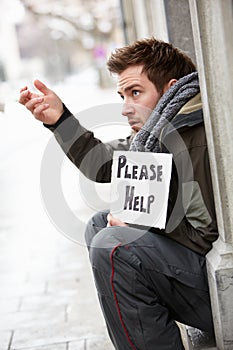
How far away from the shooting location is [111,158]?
321cm

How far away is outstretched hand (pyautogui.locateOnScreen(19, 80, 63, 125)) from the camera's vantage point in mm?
2924

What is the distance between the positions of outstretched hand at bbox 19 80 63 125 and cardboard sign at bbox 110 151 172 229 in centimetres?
30

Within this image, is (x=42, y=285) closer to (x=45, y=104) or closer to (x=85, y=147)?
(x=85, y=147)

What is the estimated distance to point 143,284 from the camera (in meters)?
2.66

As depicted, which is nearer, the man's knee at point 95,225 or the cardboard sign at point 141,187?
the cardboard sign at point 141,187

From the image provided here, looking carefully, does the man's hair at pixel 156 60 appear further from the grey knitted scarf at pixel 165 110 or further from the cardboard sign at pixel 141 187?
the cardboard sign at pixel 141 187

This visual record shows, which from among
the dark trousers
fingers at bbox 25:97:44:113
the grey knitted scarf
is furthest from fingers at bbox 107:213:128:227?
fingers at bbox 25:97:44:113

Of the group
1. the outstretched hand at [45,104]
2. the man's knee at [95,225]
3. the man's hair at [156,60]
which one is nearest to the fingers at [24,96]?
the outstretched hand at [45,104]

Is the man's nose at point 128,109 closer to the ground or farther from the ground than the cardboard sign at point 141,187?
farther from the ground

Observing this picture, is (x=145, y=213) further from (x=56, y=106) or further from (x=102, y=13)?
(x=102, y=13)

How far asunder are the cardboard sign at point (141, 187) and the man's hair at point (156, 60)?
13.5 inches

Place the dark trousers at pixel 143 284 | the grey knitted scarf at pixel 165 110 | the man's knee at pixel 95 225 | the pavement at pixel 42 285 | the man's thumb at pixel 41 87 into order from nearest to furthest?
the dark trousers at pixel 143 284 → the grey knitted scarf at pixel 165 110 → the man's thumb at pixel 41 87 → the man's knee at pixel 95 225 → the pavement at pixel 42 285

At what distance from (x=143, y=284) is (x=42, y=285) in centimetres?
228

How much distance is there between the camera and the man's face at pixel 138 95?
2971 mm
